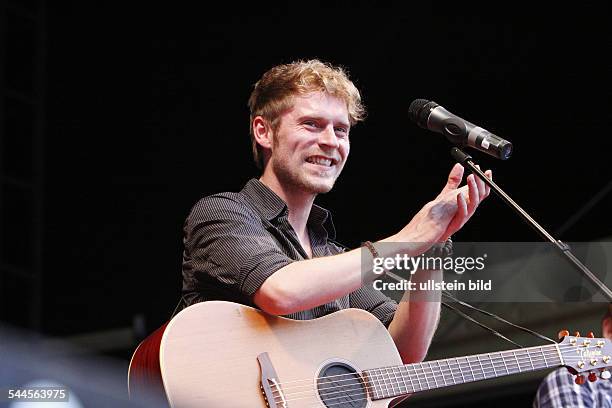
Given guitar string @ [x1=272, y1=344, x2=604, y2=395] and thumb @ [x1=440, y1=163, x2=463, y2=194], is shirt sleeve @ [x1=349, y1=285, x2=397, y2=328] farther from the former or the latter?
thumb @ [x1=440, y1=163, x2=463, y2=194]

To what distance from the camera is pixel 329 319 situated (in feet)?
7.88

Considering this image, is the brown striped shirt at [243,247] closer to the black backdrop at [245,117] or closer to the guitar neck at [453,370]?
the guitar neck at [453,370]

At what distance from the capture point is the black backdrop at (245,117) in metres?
3.94

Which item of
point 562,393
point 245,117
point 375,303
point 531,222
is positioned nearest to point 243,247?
point 375,303

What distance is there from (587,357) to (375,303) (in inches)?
25.4

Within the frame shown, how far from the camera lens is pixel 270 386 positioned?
2182 millimetres

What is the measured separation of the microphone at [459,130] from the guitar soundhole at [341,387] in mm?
670

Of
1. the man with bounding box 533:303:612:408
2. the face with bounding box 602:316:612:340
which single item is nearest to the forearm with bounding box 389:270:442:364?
the man with bounding box 533:303:612:408

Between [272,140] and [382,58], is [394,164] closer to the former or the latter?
[382,58]

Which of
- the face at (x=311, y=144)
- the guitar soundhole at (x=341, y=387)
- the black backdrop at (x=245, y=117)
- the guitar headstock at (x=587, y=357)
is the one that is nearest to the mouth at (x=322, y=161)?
the face at (x=311, y=144)

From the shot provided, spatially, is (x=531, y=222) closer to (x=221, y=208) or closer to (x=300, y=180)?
(x=300, y=180)

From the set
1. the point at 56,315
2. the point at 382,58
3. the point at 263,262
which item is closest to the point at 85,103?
the point at 56,315

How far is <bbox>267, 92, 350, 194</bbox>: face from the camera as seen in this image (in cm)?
268

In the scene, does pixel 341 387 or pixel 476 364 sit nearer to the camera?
pixel 341 387
